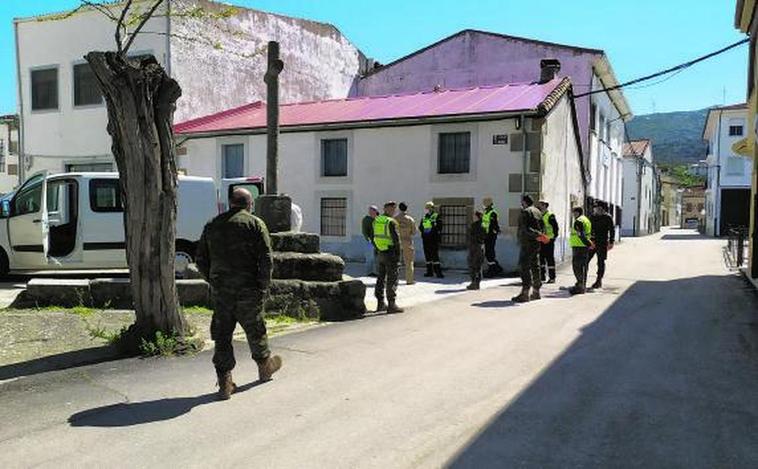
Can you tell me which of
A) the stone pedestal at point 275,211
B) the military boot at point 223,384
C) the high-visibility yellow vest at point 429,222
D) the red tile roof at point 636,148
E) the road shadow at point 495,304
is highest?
the red tile roof at point 636,148

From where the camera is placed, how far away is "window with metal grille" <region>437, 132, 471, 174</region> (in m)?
16.4

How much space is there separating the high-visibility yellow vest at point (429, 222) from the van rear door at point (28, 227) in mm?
7723

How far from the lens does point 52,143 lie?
22.6m

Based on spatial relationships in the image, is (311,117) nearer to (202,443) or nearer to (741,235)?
(741,235)

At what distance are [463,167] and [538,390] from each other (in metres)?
11.4

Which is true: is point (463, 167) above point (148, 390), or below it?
above

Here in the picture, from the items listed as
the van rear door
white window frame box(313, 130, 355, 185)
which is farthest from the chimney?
the van rear door

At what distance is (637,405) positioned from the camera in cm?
507

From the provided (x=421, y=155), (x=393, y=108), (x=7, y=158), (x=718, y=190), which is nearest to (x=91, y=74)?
→ (x=393, y=108)

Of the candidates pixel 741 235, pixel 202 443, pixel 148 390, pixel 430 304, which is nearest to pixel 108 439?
pixel 202 443

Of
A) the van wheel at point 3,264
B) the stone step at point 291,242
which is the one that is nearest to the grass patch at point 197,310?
the stone step at point 291,242

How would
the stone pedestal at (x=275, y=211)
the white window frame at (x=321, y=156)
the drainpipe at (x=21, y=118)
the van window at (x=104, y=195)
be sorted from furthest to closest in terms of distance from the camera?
1. the drainpipe at (x=21, y=118)
2. the white window frame at (x=321, y=156)
3. the van window at (x=104, y=195)
4. the stone pedestal at (x=275, y=211)

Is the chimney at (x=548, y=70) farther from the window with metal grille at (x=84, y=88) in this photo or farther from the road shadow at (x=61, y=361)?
the road shadow at (x=61, y=361)

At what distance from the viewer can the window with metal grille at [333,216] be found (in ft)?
59.7
